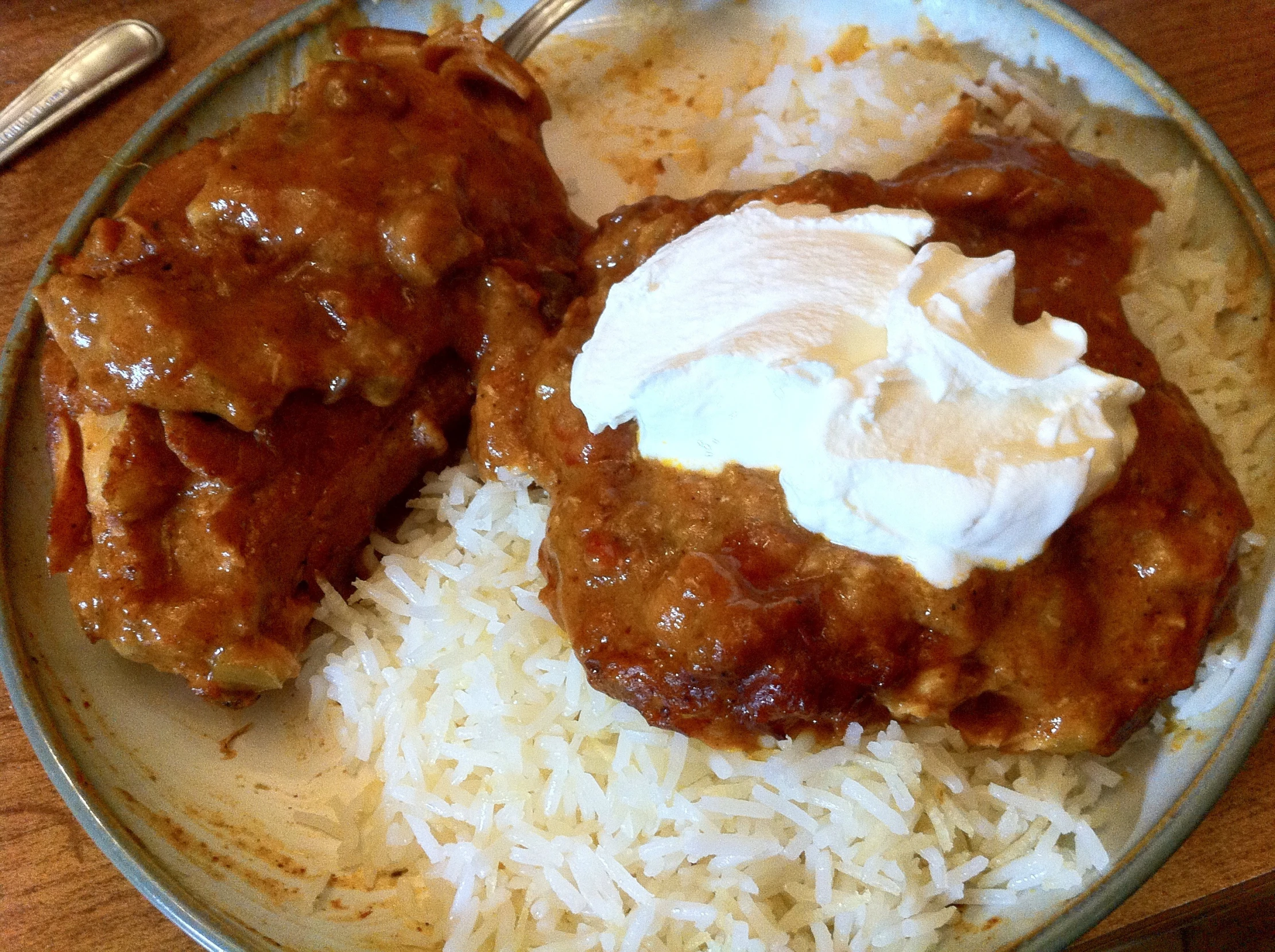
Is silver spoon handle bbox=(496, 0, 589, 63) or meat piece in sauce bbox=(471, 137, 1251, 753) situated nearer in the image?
meat piece in sauce bbox=(471, 137, 1251, 753)

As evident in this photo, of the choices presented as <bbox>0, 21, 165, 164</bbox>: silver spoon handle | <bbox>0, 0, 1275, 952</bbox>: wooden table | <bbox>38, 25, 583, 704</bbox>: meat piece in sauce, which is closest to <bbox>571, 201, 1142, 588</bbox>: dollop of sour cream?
<bbox>38, 25, 583, 704</bbox>: meat piece in sauce

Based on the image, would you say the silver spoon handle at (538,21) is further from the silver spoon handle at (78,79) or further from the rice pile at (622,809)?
the rice pile at (622,809)

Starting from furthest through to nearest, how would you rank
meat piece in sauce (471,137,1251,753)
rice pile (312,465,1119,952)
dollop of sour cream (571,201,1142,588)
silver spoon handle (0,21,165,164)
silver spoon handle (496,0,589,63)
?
silver spoon handle (0,21,165,164)
silver spoon handle (496,0,589,63)
rice pile (312,465,1119,952)
meat piece in sauce (471,137,1251,753)
dollop of sour cream (571,201,1142,588)

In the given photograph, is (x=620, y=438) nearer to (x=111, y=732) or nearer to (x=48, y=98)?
(x=111, y=732)

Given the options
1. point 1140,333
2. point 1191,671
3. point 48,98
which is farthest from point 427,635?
point 48,98

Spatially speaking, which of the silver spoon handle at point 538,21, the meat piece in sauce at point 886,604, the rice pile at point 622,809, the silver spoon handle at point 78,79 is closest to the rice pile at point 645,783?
the rice pile at point 622,809

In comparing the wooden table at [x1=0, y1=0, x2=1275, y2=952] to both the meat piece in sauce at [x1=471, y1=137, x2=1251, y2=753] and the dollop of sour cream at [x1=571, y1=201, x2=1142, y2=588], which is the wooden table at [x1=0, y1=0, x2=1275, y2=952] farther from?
the dollop of sour cream at [x1=571, y1=201, x2=1142, y2=588]
